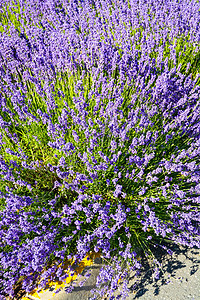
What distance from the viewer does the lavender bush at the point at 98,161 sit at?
1784 mm

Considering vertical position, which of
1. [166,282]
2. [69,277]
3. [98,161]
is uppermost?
[98,161]

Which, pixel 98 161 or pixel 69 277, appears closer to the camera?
pixel 69 277

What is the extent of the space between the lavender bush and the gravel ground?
11 centimetres

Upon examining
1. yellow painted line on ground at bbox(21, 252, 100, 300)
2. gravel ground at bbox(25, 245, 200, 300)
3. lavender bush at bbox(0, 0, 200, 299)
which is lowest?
gravel ground at bbox(25, 245, 200, 300)

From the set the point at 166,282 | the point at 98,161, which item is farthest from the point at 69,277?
the point at 98,161

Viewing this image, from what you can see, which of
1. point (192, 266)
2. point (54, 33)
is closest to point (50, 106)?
point (54, 33)

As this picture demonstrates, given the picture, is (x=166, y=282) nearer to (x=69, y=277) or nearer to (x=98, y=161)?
(x=69, y=277)

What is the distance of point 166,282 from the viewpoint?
2004 millimetres

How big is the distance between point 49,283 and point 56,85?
96.3 inches

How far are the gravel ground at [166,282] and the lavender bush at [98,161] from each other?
0.11 metres

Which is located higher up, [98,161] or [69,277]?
[98,161]

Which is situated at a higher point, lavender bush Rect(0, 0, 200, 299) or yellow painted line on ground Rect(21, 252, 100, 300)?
lavender bush Rect(0, 0, 200, 299)

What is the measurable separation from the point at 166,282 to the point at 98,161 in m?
1.34

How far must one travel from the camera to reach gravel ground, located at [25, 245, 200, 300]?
1.94 meters
